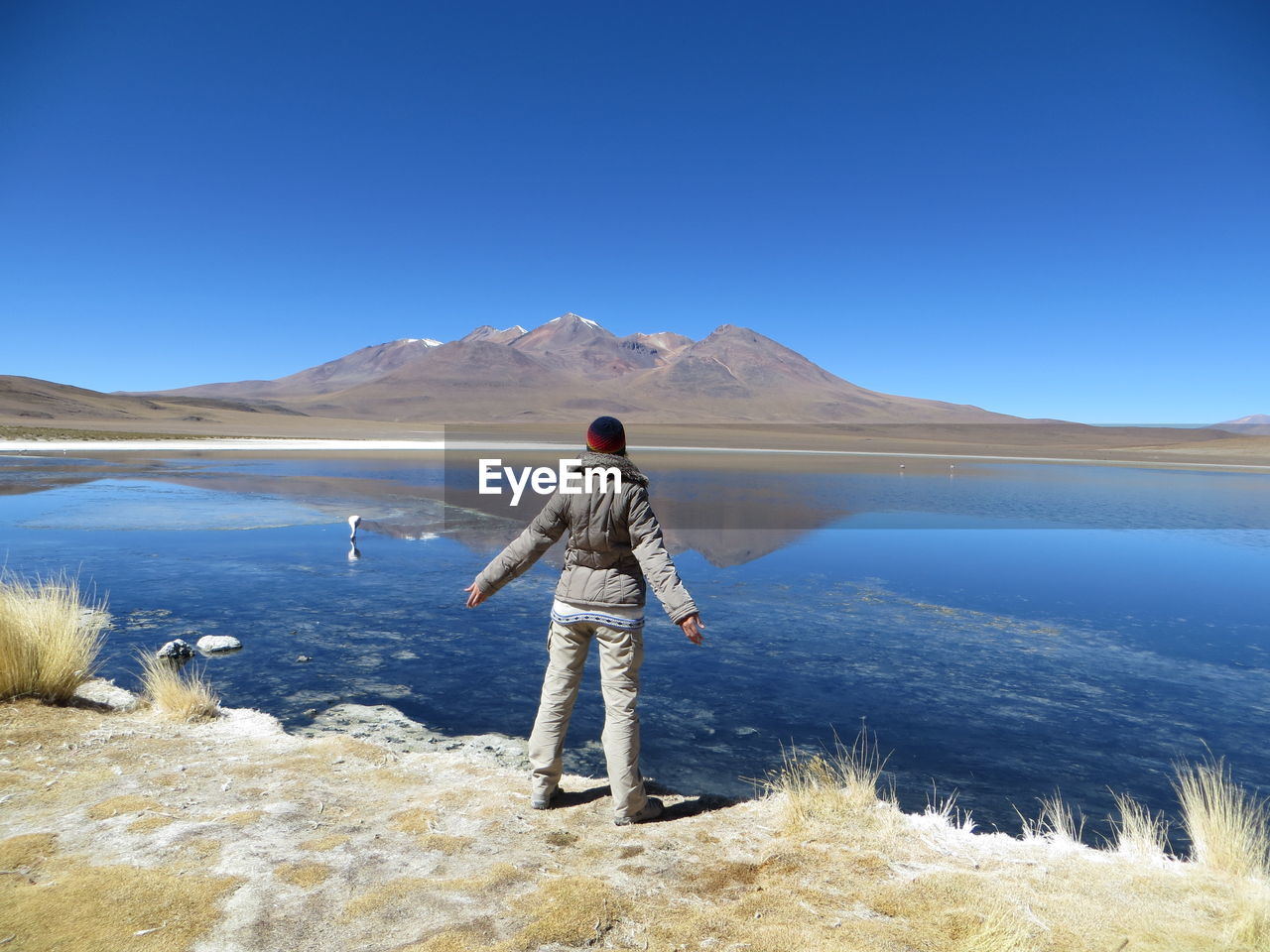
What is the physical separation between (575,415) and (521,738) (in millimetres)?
150699

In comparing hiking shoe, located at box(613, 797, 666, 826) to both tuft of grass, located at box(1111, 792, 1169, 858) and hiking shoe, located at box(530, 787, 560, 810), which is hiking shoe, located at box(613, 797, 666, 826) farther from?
tuft of grass, located at box(1111, 792, 1169, 858)

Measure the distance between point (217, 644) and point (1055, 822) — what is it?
19.2 feet

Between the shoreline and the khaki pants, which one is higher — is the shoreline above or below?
above

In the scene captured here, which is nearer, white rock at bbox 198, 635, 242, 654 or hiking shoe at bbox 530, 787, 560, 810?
hiking shoe at bbox 530, 787, 560, 810

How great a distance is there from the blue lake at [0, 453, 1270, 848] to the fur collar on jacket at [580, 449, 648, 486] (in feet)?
5.86

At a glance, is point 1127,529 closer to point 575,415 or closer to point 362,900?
point 362,900

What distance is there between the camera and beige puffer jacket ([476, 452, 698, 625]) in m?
3.48

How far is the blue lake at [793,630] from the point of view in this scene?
4863mm

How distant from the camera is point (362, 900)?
111 inches

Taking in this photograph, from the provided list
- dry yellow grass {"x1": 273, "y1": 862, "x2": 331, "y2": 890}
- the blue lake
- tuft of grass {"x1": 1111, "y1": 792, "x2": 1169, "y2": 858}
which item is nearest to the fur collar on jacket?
the blue lake

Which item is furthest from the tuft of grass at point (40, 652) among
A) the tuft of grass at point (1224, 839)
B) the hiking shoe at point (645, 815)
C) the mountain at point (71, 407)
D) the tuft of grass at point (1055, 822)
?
the mountain at point (71, 407)

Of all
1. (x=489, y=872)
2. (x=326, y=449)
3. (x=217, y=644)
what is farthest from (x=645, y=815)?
(x=326, y=449)

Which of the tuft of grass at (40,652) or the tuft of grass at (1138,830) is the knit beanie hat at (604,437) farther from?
the tuft of grass at (40,652)

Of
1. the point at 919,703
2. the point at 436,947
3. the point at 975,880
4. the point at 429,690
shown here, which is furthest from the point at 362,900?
the point at 919,703
